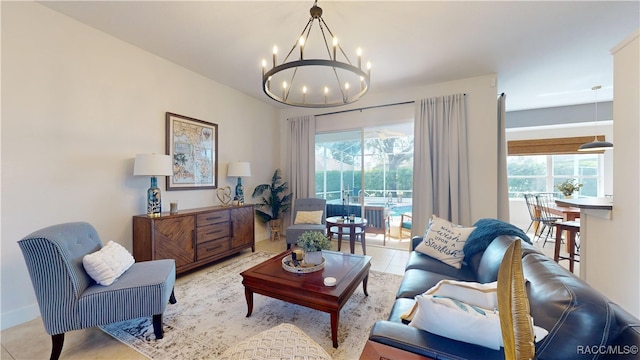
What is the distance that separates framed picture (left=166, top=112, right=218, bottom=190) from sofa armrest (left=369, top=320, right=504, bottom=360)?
3.22 m

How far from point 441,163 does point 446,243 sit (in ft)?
6.40

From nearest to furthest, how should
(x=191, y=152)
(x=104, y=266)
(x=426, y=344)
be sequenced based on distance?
(x=426, y=344) → (x=104, y=266) → (x=191, y=152)

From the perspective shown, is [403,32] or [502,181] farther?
[502,181]

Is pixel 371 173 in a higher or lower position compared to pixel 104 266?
higher

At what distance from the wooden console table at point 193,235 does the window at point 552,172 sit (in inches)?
252

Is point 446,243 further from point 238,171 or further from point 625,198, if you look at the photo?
point 238,171

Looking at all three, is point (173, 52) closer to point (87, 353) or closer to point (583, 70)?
point (87, 353)

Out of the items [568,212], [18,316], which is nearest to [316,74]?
[18,316]

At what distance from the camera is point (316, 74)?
364 centimetres

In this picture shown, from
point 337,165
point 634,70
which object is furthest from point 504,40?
point 337,165

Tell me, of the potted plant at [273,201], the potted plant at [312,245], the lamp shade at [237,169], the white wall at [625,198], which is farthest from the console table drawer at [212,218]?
the white wall at [625,198]

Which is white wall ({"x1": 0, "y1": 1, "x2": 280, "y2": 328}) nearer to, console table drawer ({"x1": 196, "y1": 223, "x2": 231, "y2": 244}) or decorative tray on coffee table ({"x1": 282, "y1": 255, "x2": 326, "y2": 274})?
console table drawer ({"x1": 196, "y1": 223, "x2": 231, "y2": 244})

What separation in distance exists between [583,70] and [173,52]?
567 cm

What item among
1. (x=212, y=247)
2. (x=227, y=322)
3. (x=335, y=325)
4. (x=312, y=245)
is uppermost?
(x=312, y=245)
